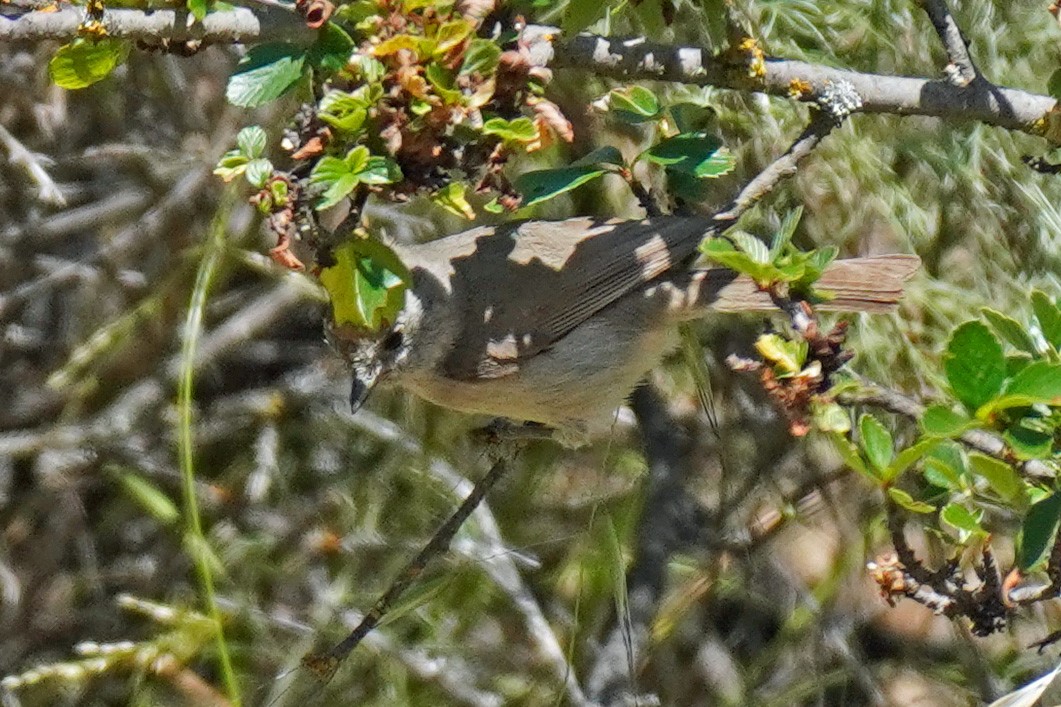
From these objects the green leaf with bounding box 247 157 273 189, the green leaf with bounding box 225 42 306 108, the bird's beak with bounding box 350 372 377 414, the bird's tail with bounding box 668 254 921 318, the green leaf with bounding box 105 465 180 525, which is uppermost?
the green leaf with bounding box 225 42 306 108

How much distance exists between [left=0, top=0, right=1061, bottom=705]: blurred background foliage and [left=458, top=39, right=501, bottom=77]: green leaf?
1353 mm

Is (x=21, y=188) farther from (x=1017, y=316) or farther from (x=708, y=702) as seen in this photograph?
(x=1017, y=316)

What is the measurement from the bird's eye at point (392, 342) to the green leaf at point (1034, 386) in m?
1.62

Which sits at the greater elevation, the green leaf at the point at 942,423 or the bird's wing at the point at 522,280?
the green leaf at the point at 942,423

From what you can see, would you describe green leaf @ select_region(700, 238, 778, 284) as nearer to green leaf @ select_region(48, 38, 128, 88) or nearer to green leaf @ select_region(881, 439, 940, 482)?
green leaf @ select_region(881, 439, 940, 482)

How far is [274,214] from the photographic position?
1.54m

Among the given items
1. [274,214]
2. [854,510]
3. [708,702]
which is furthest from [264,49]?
[708,702]

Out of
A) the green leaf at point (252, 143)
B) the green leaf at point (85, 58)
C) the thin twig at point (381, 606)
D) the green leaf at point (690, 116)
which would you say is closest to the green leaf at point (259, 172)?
the green leaf at point (252, 143)

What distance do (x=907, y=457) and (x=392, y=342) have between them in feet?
4.99

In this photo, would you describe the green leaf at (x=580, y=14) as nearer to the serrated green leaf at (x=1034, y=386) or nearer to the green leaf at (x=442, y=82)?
the green leaf at (x=442, y=82)

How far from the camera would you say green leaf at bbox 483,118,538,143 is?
1.58 meters

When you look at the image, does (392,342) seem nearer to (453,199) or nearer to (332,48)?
(453,199)

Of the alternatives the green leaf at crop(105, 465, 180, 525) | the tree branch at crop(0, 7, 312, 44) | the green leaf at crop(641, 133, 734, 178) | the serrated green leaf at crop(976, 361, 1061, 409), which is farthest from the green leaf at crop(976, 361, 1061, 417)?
the green leaf at crop(105, 465, 180, 525)

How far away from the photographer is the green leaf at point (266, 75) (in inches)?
63.4
